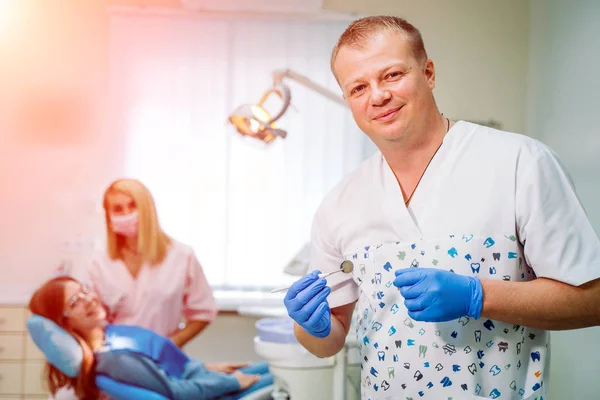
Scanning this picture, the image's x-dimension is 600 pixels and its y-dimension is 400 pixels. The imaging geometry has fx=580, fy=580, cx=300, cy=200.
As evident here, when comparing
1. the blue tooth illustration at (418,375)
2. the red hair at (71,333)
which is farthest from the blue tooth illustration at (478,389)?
the red hair at (71,333)

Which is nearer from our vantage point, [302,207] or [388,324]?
[388,324]

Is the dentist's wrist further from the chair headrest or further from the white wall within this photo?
the chair headrest

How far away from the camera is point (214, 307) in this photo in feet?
7.42

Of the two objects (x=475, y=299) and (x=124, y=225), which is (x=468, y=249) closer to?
(x=475, y=299)

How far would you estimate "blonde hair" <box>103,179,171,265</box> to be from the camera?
217cm

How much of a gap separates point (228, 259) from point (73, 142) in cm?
82

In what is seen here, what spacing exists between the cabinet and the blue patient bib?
40cm

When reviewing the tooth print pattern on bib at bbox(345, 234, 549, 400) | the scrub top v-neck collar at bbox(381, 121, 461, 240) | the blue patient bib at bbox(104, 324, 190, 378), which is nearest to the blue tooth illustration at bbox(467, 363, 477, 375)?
the tooth print pattern on bib at bbox(345, 234, 549, 400)

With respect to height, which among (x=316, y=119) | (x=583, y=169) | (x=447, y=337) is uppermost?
(x=316, y=119)

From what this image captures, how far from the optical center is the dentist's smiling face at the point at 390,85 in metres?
1.12

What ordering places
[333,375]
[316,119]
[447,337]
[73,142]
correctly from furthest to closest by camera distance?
[316,119] → [73,142] → [333,375] → [447,337]

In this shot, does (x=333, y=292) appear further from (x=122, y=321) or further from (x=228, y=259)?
(x=228, y=259)

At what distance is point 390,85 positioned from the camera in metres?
1.12

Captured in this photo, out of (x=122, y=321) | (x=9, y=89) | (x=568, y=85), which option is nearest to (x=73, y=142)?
(x=9, y=89)
